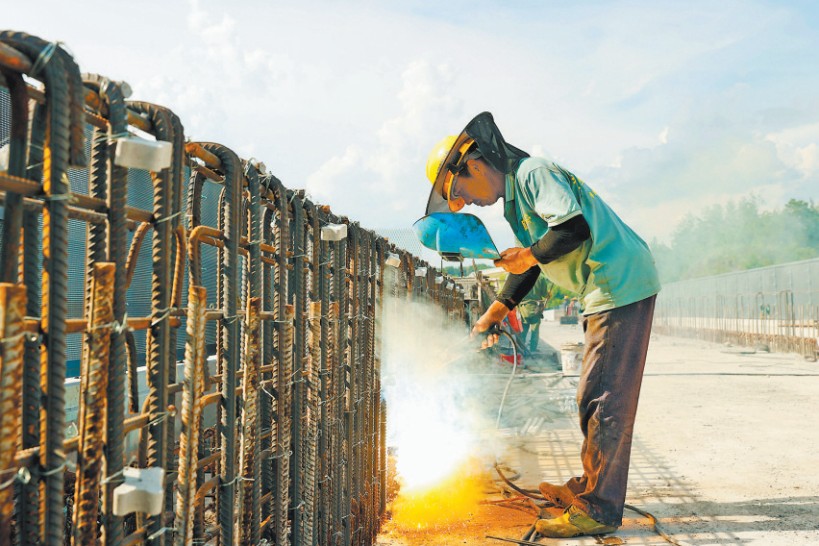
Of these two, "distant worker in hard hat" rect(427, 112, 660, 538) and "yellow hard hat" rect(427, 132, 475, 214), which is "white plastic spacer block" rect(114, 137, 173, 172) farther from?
"yellow hard hat" rect(427, 132, 475, 214)

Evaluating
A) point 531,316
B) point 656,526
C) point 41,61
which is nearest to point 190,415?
point 41,61

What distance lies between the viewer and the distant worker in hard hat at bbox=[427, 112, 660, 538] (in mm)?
4062

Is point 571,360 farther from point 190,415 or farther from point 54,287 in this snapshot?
point 54,287

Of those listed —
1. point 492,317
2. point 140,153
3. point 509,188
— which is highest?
point 509,188

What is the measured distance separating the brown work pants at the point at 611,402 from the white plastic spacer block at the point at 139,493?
10.5 feet

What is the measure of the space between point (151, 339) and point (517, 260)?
9.75ft

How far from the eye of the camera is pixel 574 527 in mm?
4047

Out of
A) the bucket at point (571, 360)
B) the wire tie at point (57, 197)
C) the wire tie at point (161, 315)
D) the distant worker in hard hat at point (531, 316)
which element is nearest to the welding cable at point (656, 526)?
the wire tie at point (161, 315)

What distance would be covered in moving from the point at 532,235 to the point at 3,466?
379 cm

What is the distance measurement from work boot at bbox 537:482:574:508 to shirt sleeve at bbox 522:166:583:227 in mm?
2026

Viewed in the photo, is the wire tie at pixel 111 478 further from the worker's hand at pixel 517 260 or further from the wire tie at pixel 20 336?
the worker's hand at pixel 517 260

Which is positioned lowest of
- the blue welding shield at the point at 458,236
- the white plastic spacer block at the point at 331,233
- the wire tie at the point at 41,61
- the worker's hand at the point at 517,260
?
the worker's hand at the point at 517,260

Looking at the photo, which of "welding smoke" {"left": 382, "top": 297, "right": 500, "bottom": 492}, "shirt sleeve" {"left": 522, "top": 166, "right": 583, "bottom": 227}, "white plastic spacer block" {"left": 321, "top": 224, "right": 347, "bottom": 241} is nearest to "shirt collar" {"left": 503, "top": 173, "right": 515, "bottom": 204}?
"shirt sleeve" {"left": 522, "top": 166, "right": 583, "bottom": 227}

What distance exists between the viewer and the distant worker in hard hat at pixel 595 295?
4.06 metres
